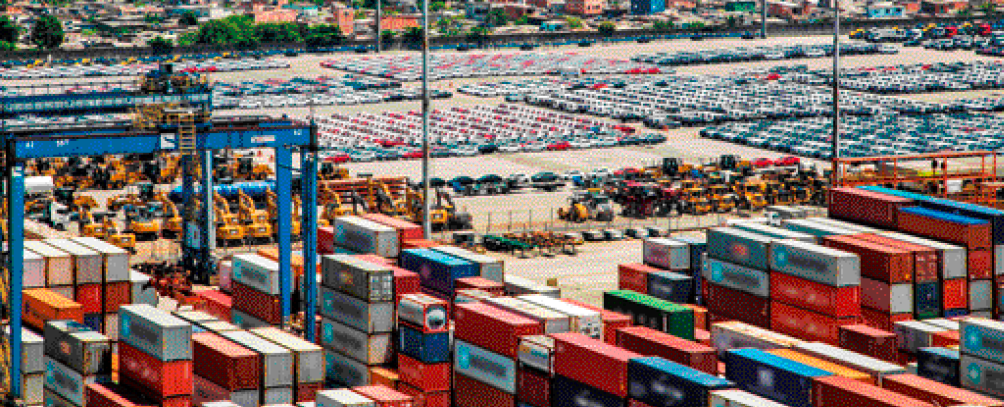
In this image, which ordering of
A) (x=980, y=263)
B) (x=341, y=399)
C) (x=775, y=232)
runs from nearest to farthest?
(x=341, y=399) → (x=980, y=263) → (x=775, y=232)

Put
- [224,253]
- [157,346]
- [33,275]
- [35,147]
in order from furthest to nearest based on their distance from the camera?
[224,253], [33,275], [35,147], [157,346]

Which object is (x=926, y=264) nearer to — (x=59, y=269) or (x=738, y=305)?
(x=738, y=305)

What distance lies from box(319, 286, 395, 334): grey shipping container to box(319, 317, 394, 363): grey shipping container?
256mm

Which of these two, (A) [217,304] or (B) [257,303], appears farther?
(A) [217,304]

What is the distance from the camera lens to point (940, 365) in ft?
220

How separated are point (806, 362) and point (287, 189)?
28.2 meters

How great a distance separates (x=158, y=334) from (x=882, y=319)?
30.3m

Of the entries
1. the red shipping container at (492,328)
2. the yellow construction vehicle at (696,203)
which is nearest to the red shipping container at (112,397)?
the red shipping container at (492,328)

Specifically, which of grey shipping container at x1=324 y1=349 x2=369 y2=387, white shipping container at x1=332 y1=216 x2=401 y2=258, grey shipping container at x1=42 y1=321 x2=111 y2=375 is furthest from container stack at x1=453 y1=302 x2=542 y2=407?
white shipping container at x1=332 y1=216 x2=401 y2=258

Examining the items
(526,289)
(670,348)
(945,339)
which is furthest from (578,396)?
(945,339)

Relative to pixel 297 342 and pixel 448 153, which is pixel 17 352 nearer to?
pixel 297 342

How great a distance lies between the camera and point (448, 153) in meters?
170

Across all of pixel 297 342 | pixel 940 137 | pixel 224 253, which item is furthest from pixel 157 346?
pixel 940 137

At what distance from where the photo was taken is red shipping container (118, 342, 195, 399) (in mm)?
69500
